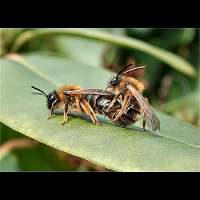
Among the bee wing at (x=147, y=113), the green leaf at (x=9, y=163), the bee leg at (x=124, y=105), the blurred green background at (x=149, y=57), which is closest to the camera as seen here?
the bee wing at (x=147, y=113)

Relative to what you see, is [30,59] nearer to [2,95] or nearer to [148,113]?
[2,95]

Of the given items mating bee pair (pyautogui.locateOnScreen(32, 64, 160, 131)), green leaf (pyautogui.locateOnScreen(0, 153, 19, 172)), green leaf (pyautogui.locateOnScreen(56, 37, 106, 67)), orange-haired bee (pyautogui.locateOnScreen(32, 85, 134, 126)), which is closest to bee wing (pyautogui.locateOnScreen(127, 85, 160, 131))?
mating bee pair (pyautogui.locateOnScreen(32, 64, 160, 131))

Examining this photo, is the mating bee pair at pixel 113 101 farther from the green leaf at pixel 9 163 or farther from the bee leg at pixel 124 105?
the green leaf at pixel 9 163

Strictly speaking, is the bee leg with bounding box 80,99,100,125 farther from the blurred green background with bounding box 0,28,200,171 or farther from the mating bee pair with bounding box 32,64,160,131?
the blurred green background with bounding box 0,28,200,171

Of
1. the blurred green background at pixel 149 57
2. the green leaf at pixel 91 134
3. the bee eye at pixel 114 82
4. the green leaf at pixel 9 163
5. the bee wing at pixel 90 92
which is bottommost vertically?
the green leaf at pixel 9 163

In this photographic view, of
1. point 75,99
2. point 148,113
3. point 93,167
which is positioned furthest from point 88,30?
point 148,113

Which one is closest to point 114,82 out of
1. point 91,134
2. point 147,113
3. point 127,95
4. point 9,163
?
point 127,95

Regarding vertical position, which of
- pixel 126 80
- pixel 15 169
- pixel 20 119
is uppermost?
pixel 126 80

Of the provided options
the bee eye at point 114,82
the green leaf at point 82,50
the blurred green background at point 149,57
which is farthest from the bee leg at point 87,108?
the green leaf at point 82,50
